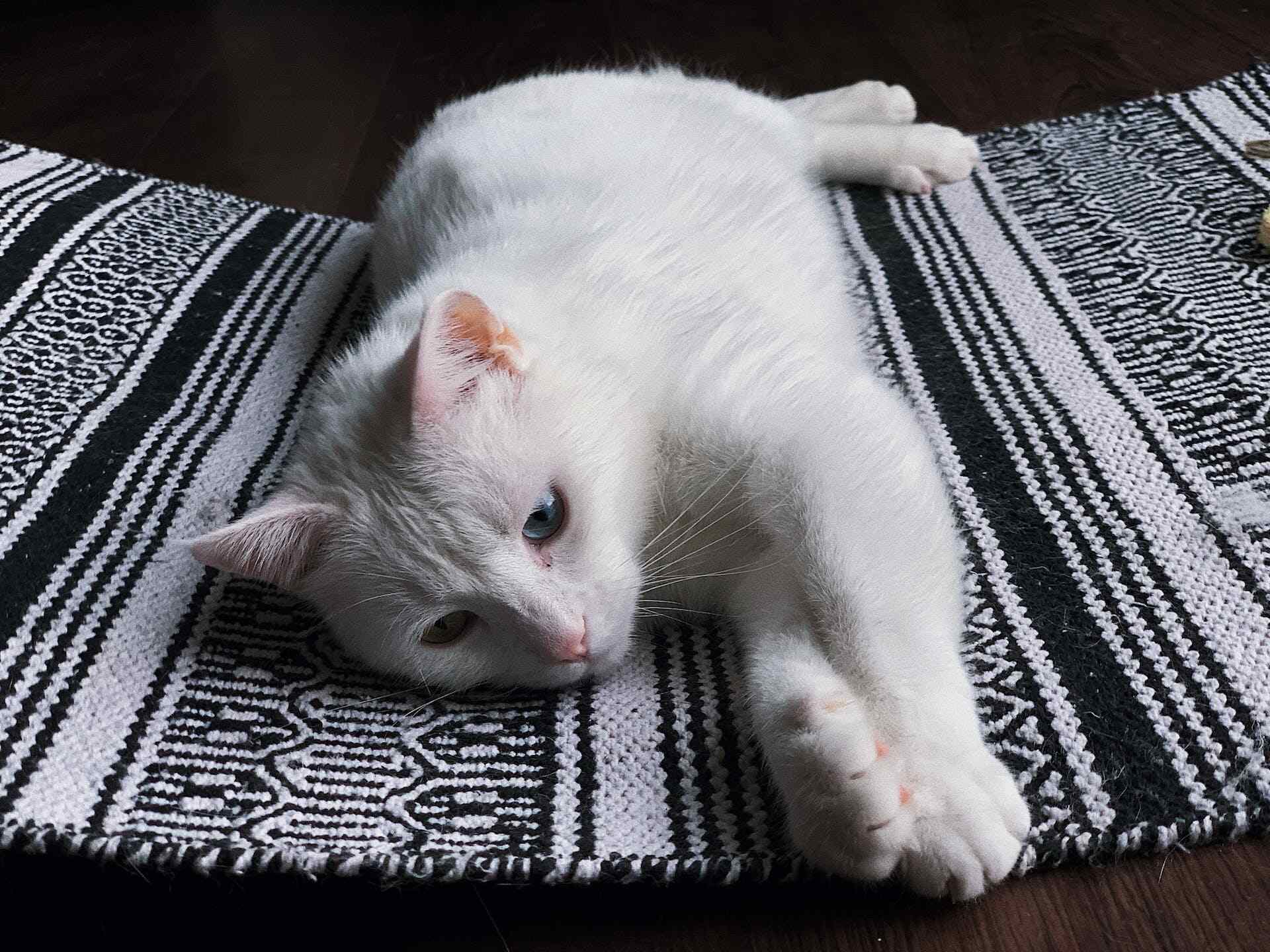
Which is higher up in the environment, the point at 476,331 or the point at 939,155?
the point at 476,331

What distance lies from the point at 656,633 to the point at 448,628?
207mm

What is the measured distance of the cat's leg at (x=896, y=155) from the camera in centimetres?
148

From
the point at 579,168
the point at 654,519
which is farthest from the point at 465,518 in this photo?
the point at 579,168

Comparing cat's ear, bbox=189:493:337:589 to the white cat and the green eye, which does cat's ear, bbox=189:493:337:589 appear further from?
the green eye

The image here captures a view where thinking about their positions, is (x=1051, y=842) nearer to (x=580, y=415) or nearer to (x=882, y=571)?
(x=882, y=571)

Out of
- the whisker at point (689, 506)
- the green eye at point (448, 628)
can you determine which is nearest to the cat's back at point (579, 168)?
the whisker at point (689, 506)

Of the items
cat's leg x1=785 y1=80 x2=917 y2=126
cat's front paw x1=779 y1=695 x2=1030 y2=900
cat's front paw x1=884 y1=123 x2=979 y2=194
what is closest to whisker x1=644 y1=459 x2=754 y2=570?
cat's front paw x1=779 y1=695 x2=1030 y2=900

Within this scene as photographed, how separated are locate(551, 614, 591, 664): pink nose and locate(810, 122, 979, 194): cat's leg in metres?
1.00

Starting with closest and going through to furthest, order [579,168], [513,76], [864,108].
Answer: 1. [579,168]
2. [864,108]
3. [513,76]

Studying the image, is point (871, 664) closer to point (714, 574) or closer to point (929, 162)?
point (714, 574)

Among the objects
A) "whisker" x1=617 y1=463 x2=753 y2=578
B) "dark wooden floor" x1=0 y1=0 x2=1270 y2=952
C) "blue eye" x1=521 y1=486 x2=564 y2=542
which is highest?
"blue eye" x1=521 y1=486 x2=564 y2=542

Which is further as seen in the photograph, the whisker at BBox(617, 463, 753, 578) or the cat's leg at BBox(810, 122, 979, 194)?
the cat's leg at BBox(810, 122, 979, 194)

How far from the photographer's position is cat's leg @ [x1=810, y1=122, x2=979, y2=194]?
1478 mm

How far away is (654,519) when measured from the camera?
2.88ft
